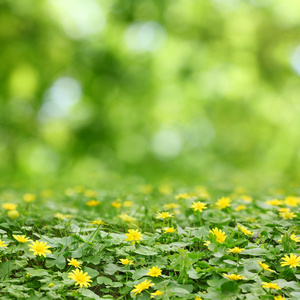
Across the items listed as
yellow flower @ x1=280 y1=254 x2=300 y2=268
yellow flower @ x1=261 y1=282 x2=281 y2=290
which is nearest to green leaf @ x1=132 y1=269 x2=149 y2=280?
yellow flower @ x1=261 y1=282 x2=281 y2=290

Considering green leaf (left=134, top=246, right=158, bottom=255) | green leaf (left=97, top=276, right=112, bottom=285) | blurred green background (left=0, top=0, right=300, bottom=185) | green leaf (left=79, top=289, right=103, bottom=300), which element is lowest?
green leaf (left=79, top=289, right=103, bottom=300)

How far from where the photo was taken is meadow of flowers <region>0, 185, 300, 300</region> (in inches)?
61.8

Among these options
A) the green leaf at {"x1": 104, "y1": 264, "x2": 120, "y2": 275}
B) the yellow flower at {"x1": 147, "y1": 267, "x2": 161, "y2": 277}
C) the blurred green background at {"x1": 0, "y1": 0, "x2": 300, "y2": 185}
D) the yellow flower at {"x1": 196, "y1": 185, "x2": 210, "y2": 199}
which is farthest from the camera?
the blurred green background at {"x1": 0, "y1": 0, "x2": 300, "y2": 185}

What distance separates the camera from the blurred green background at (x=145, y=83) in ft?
33.0

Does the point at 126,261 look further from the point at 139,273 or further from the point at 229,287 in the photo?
the point at 229,287

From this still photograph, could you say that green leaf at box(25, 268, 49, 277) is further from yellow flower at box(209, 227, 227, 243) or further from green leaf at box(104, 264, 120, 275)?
yellow flower at box(209, 227, 227, 243)

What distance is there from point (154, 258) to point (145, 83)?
361 inches

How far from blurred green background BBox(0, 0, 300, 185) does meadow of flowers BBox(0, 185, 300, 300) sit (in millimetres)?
7404

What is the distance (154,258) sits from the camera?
185 cm

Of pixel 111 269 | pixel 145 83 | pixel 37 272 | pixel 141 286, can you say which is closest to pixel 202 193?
pixel 111 269

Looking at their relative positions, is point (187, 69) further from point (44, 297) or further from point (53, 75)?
point (44, 297)

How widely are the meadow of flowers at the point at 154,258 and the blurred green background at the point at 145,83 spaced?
24.3ft

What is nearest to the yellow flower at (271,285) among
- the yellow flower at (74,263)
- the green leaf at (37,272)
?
the yellow flower at (74,263)

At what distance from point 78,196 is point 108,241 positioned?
66.6 inches
